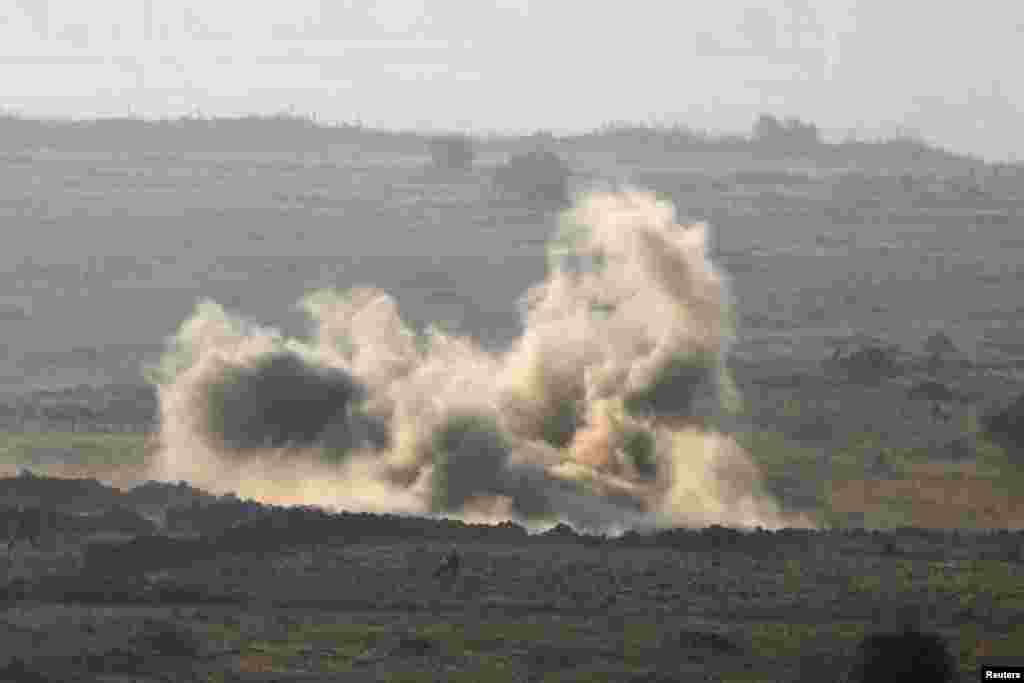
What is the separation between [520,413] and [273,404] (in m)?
7.20

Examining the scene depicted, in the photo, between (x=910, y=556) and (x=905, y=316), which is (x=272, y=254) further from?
(x=910, y=556)

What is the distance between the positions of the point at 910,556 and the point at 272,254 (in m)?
60.2

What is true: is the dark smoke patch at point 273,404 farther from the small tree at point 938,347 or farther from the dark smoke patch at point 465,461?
the small tree at point 938,347

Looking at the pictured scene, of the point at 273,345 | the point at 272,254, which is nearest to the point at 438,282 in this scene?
the point at 272,254

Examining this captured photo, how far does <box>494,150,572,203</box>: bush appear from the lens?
128 metres

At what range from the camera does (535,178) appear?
5084 inches

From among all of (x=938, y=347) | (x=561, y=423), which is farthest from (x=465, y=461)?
(x=938, y=347)

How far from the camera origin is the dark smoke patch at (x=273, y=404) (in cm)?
6975

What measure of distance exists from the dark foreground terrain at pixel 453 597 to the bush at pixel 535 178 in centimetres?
6655

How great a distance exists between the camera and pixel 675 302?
74750 mm

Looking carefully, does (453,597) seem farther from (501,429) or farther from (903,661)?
(501,429)

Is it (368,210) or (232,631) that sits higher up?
(368,210)

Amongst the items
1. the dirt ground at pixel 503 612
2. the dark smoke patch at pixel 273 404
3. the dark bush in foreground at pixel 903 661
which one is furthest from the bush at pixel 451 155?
the dark bush in foreground at pixel 903 661

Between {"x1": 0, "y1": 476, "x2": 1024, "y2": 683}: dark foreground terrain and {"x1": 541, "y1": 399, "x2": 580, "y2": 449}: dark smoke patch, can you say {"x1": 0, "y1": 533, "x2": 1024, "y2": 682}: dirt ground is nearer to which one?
{"x1": 0, "y1": 476, "x2": 1024, "y2": 683}: dark foreground terrain
